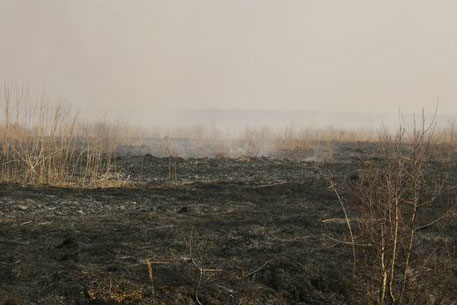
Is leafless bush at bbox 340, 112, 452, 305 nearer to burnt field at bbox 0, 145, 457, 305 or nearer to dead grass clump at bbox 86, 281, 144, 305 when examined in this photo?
burnt field at bbox 0, 145, 457, 305

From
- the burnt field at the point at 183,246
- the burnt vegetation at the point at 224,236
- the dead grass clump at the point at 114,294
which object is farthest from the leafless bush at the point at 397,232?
the dead grass clump at the point at 114,294

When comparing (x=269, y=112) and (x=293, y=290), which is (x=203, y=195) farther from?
(x=269, y=112)

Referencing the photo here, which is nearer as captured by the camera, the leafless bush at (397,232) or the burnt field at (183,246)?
the leafless bush at (397,232)

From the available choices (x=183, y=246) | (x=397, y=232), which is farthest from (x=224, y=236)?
(x=397, y=232)

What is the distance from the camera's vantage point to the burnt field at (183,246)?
459cm

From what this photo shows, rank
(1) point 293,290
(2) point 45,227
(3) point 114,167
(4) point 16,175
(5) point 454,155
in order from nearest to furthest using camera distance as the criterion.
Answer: (1) point 293,290 → (2) point 45,227 → (4) point 16,175 → (3) point 114,167 → (5) point 454,155

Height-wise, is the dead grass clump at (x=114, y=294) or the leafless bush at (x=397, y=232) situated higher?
the leafless bush at (x=397, y=232)

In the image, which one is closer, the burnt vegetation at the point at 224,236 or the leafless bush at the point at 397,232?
the leafless bush at the point at 397,232

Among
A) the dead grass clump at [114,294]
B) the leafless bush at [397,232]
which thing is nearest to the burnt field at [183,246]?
the dead grass clump at [114,294]

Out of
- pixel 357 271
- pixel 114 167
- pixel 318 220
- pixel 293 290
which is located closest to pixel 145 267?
pixel 293 290

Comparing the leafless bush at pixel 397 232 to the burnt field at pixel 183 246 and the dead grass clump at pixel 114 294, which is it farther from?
the dead grass clump at pixel 114 294

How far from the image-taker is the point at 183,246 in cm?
586

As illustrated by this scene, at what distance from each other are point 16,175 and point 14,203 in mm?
2332

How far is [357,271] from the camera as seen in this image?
5.38 m
